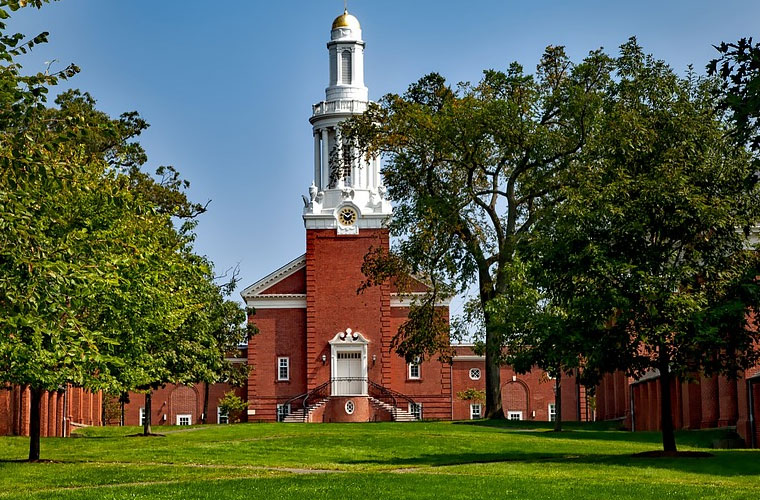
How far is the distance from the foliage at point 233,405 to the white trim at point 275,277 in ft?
20.0

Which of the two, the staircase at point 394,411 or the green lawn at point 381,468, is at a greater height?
the staircase at point 394,411

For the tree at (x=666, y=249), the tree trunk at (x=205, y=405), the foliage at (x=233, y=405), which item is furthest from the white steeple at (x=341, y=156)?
the tree at (x=666, y=249)

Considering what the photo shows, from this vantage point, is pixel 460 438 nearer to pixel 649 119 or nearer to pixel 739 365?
pixel 739 365

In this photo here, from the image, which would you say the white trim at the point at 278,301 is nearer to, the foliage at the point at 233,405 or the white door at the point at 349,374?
the white door at the point at 349,374

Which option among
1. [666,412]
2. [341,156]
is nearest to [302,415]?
[341,156]

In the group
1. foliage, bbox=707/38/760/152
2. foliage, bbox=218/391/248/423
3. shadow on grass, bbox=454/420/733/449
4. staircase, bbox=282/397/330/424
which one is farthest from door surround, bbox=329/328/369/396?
foliage, bbox=707/38/760/152

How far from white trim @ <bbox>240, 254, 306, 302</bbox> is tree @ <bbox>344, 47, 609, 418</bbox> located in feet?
78.1

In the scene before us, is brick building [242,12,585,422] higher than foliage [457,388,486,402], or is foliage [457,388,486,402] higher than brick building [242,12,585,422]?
brick building [242,12,585,422]

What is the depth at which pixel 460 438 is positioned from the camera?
126 ft

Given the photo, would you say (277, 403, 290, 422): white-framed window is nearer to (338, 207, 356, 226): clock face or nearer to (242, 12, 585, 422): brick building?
(242, 12, 585, 422): brick building

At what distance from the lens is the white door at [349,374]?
75.1 meters

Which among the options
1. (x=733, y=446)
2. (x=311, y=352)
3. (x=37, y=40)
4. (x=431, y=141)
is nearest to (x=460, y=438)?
(x=733, y=446)

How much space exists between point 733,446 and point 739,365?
226 inches

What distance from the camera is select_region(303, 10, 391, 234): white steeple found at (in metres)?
77.5
